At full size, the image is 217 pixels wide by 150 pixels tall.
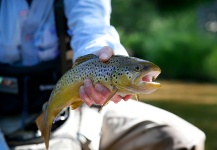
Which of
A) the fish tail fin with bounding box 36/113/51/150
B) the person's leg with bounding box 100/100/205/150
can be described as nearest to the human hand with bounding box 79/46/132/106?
the fish tail fin with bounding box 36/113/51/150

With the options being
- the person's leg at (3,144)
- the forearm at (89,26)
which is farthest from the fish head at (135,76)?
the person's leg at (3,144)

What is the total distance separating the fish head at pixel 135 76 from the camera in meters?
1.62

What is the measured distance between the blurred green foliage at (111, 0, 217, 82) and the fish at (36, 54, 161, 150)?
11.9 meters

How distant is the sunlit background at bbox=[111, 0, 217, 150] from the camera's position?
948 cm

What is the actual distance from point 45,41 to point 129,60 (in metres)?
0.58

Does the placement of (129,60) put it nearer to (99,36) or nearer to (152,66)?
(152,66)

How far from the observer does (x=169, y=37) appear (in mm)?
16234

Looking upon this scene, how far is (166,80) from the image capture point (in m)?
13.8

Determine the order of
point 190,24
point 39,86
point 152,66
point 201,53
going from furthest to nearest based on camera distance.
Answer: point 190,24 < point 201,53 < point 39,86 < point 152,66

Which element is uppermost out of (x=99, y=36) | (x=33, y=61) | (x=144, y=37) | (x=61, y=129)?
(x=99, y=36)

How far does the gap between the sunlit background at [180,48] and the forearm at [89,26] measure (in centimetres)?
400

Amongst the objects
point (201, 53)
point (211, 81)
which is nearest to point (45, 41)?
point (211, 81)

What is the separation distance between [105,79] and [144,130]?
1.45ft

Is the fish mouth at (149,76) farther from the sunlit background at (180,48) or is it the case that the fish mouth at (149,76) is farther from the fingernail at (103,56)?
the sunlit background at (180,48)
